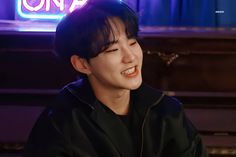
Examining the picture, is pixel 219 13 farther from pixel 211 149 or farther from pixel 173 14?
pixel 211 149

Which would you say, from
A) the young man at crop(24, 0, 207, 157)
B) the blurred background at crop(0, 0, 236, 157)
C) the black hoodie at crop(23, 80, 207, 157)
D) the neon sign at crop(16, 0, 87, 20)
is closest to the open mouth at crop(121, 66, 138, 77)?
the young man at crop(24, 0, 207, 157)

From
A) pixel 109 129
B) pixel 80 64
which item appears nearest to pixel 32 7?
pixel 80 64

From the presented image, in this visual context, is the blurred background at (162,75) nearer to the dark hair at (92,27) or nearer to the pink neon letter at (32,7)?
the pink neon letter at (32,7)

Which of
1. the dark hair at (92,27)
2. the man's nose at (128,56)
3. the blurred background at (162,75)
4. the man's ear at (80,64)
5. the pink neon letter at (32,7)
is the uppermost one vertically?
the dark hair at (92,27)

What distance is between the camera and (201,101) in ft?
6.23

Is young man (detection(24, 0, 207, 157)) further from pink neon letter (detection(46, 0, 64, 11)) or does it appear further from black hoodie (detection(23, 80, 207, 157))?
pink neon letter (detection(46, 0, 64, 11))

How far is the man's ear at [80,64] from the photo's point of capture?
3.93 ft

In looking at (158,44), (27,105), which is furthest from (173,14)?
(27,105)

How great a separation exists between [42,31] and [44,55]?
0.11 metres

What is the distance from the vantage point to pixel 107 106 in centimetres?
122

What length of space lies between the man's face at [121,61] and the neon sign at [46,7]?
1051mm

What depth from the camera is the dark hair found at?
1.12 m

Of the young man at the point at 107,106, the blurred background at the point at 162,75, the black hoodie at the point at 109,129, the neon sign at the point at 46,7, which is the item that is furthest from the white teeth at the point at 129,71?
the neon sign at the point at 46,7

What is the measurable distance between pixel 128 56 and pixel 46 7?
3.74 ft
